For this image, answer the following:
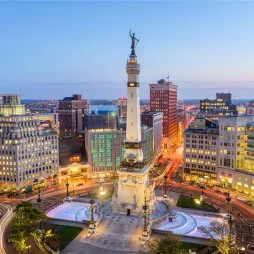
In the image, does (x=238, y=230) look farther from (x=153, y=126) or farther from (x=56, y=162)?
(x=153, y=126)

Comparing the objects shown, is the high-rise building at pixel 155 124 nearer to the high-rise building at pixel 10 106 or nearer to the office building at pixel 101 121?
the office building at pixel 101 121

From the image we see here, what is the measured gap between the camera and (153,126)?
17112cm

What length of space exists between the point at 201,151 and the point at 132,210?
52061mm

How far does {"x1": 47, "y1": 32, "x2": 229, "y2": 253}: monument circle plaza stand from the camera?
3383 inches

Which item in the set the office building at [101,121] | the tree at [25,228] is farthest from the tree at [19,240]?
the office building at [101,121]

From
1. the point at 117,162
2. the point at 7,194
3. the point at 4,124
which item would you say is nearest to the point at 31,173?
the point at 7,194

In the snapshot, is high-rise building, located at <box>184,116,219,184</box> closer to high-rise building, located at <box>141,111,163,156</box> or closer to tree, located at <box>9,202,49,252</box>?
high-rise building, located at <box>141,111,163,156</box>

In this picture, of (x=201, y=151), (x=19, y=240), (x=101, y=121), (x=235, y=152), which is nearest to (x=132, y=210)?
(x=19, y=240)

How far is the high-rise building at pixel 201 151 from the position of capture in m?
134

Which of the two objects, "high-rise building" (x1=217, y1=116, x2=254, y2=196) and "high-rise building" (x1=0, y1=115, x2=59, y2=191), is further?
"high-rise building" (x1=0, y1=115, x2=59, y2=191)

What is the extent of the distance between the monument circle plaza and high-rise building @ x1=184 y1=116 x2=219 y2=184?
113 ft

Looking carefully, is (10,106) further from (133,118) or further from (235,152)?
(235,152)

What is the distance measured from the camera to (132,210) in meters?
97.1

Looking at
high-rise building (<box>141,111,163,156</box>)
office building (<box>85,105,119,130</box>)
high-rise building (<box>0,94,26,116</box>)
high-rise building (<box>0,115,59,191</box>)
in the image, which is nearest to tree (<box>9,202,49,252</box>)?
high-rise building (<box>0,115,59,191</box>)
